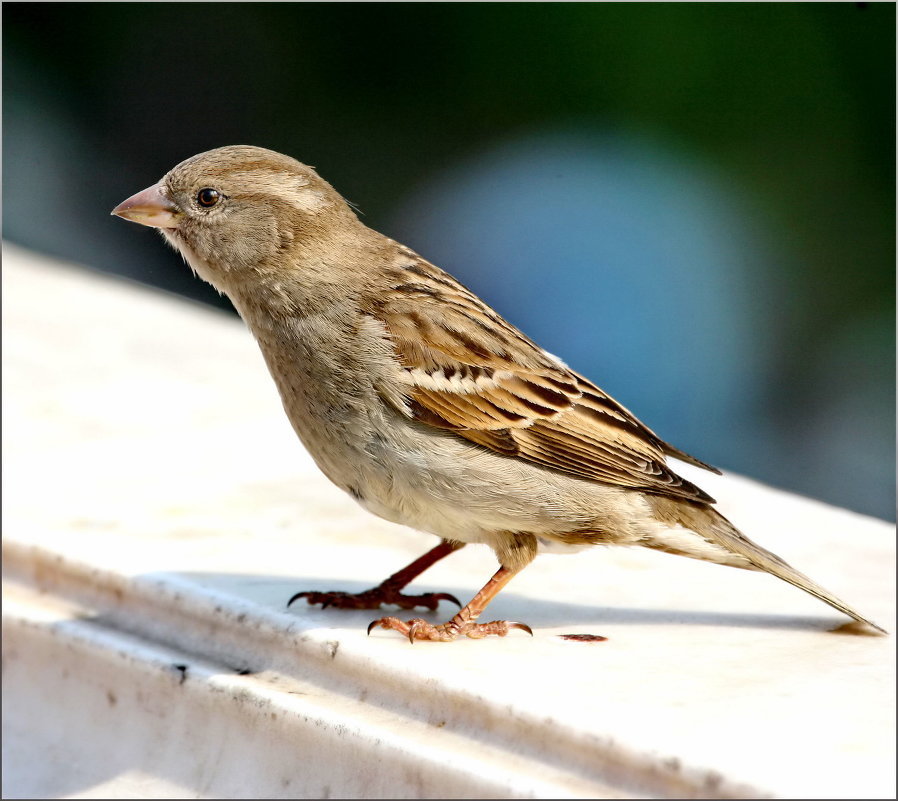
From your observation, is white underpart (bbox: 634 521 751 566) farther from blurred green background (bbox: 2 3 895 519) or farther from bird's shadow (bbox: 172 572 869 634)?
blurred green background (bbox: 2 3 895 519)

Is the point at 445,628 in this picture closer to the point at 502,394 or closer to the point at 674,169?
the point at 502,394

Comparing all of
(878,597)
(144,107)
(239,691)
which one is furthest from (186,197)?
(144,107)

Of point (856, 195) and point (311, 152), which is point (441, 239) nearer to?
point (311, 152)

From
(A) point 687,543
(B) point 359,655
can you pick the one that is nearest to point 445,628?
(B) point 359,655

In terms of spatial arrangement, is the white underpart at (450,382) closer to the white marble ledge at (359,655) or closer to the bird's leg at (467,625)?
the bird's leg at (467,625)

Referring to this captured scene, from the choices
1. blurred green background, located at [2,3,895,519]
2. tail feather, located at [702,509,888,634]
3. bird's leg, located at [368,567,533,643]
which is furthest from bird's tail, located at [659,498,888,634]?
blurred green background, located at [2,3,895,519]

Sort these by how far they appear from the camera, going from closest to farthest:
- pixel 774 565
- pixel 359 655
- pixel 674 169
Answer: pixel 359 655, pixel 774 565, pixel 674 169
